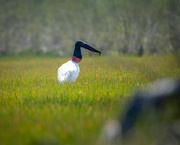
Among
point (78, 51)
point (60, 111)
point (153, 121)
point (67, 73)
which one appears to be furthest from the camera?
point (78, 51)

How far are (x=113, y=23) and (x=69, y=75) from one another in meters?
10.1

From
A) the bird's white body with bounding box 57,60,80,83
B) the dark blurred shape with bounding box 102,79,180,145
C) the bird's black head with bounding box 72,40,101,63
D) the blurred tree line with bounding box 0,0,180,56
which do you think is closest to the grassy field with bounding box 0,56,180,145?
the bird's white body with bounding box 57,60,80,83

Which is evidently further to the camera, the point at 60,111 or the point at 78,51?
the point at 78,51

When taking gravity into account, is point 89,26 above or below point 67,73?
above

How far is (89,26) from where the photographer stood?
16.1 metres

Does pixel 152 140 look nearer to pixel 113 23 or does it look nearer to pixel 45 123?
pixel 45 123

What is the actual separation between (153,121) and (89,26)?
46.5 ft

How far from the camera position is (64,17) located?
16.8 metres

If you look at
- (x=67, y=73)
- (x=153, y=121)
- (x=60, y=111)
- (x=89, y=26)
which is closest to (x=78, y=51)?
(x=67, y=73)

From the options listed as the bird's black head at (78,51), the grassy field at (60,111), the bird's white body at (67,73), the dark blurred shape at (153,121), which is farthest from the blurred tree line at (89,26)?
the dark blurred shape at (153,121)

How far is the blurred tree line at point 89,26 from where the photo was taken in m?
13.4

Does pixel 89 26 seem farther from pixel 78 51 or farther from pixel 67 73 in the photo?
pixel 67 73

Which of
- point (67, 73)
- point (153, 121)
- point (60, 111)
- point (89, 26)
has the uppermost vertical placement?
point (89, 26)

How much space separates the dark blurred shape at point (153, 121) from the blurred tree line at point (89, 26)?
10578mm
